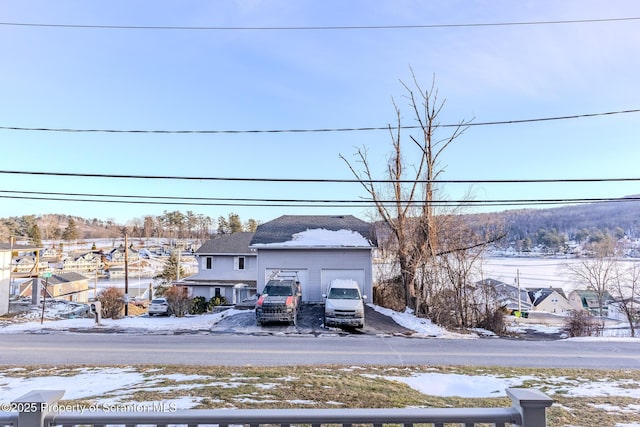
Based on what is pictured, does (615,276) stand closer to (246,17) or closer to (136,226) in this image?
(246,17)

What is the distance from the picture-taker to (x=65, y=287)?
38.1m

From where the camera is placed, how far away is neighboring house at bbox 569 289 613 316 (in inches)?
1121

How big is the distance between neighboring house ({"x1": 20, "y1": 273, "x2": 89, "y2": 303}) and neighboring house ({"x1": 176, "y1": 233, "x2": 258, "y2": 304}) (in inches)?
761

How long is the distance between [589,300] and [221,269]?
36.0m

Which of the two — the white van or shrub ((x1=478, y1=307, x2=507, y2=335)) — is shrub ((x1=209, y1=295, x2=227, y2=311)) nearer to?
the white van

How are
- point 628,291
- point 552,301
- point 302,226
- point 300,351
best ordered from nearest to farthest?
point 300,351
point 302,226
point 628,291
point 552,301

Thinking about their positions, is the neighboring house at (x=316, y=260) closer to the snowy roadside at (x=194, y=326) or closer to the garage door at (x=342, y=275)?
the garage door at (x=342, y=275)

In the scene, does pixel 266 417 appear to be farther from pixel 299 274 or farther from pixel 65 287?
pixel 65 287

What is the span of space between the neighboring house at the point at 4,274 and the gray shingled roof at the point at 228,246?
439 inches

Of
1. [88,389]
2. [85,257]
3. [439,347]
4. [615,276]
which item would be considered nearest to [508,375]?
[439,347]

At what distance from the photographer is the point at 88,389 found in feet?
19.6

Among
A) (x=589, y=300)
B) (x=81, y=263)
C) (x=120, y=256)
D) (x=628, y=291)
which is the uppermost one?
(x=120, y=256)

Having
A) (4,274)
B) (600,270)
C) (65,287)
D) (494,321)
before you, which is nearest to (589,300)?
(600,270)

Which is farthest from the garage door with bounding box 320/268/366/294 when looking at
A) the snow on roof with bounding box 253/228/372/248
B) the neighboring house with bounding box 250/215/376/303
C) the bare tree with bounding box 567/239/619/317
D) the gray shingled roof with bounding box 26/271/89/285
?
the gray shingled roof with bounding box 26/271/89/285
